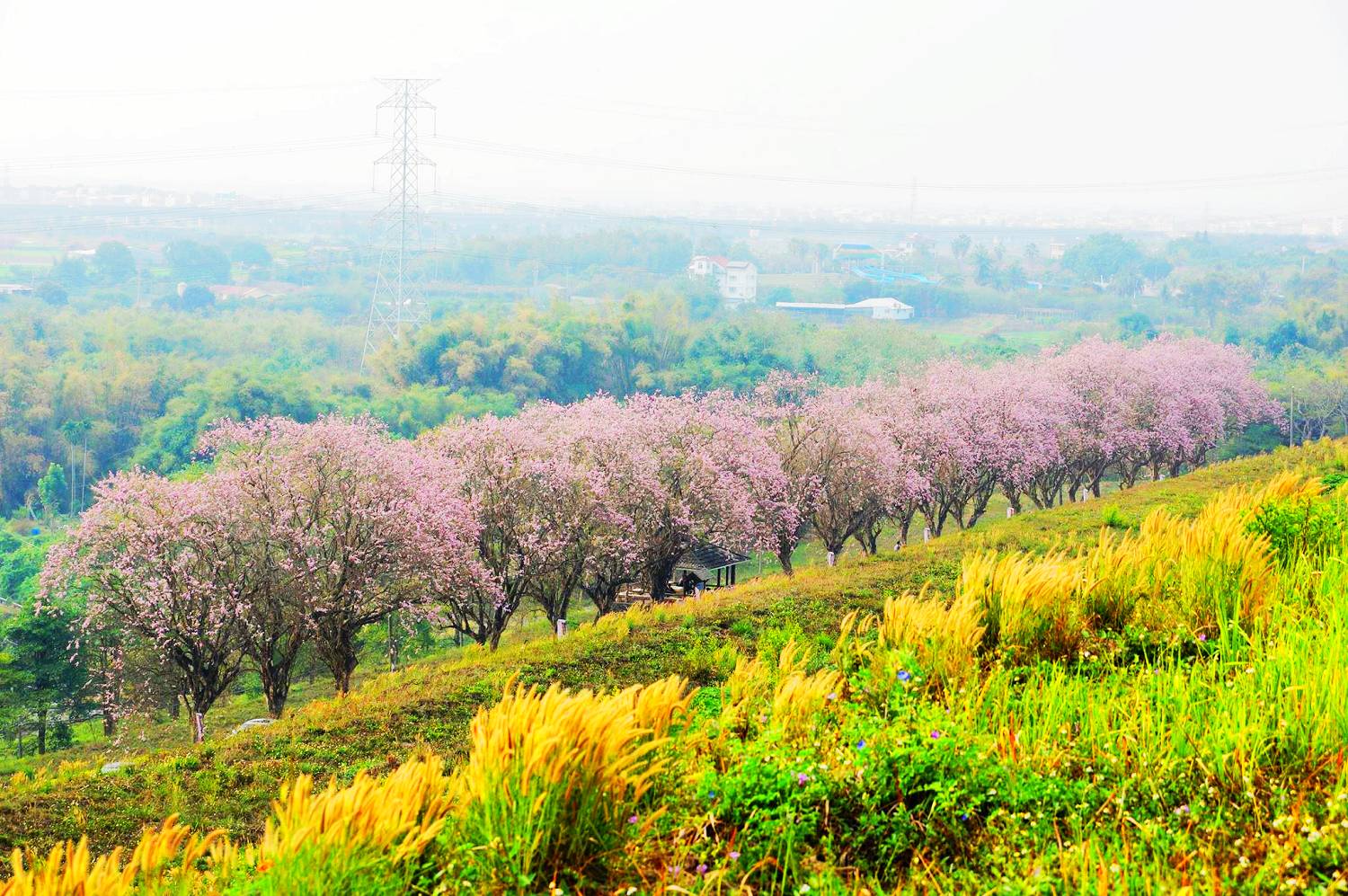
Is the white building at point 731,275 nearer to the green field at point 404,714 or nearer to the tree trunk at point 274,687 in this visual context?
the tree trunk at point 274,687

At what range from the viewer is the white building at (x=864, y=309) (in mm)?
113688

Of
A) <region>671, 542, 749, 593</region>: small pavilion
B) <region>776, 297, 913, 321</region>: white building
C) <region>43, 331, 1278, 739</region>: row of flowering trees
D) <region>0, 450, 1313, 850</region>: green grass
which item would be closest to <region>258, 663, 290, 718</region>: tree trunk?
<region>43, 331, 1278, 739</region>: row of flowering trees

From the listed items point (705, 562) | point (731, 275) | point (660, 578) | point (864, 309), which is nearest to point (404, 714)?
point (660, 578)

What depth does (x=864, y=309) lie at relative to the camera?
116 metres

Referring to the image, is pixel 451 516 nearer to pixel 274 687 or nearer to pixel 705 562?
pixel 274 687

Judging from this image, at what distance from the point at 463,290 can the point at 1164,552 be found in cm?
11640

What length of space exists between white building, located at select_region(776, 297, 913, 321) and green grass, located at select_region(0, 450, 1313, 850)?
9981 cm

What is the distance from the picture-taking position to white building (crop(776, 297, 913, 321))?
4476 inches

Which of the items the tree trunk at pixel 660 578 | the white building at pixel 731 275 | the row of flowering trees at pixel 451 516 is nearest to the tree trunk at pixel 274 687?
the row of flowering trees at pixel 451 516

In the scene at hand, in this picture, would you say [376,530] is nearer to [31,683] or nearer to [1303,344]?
[31,683]

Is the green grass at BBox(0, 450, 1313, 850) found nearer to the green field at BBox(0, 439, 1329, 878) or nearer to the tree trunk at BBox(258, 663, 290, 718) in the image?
the green field at BBox(0, 439, 1329, 878)

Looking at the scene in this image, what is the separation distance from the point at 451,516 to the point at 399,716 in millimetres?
9828

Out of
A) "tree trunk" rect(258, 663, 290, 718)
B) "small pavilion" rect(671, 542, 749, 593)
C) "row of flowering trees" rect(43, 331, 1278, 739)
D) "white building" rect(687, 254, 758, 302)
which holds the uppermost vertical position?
"white building" rect(687, 254, 758, 302)

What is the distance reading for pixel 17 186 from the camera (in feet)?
449
